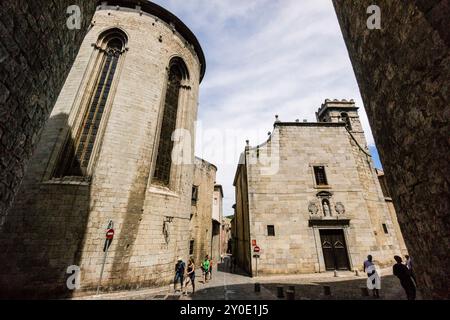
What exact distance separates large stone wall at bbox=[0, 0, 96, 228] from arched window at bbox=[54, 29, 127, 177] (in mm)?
5977

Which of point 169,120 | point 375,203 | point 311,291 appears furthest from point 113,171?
point 375,203

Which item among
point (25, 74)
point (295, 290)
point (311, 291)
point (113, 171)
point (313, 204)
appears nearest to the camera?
point (25, 74)

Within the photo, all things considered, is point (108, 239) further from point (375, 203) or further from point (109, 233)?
point (375, 203)

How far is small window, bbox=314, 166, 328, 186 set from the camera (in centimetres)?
1293

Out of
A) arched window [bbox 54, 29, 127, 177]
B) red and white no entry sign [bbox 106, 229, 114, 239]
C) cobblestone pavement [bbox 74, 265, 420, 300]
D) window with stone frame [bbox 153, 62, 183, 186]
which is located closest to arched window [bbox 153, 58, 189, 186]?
window with stone frame [bbox 153, 62, 183, 186]

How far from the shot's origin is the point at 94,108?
941cm

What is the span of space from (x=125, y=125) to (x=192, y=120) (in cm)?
435

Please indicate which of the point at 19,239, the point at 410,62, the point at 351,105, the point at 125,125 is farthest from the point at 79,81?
the point at 351,105

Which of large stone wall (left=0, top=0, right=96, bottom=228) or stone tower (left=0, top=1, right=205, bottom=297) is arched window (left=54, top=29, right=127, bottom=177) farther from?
large stone wall (left=0, top=0, right=96, bottom=228)

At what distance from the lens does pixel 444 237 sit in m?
1.85

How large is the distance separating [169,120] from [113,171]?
438cm

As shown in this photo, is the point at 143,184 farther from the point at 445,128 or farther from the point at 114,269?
the point at 445,128

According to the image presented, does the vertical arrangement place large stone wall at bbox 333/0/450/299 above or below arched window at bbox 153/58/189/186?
below

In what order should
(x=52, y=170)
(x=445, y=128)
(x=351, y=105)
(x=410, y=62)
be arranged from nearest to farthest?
1. (x=445, y=128)
2. (x=410, y=62)
3. (x=52, y=170)
4. (x=351, y=105)
